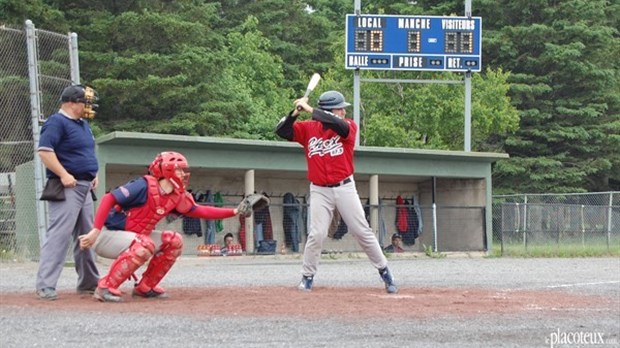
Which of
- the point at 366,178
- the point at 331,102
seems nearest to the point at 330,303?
the point at 331,102

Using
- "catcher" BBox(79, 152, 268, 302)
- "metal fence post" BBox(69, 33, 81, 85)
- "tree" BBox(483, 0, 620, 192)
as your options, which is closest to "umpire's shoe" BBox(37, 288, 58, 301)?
"catcher" BBox(79, 152, 268, 302)

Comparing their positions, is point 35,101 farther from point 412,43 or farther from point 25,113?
point 412,43

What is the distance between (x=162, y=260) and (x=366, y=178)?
1826 cm

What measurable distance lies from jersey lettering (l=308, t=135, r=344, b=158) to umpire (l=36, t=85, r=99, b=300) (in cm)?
213

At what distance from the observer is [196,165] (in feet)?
75.4

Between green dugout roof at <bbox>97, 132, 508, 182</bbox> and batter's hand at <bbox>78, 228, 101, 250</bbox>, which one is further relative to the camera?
green dugout roof at <bbox>97, 132, 508, 182</bbox>

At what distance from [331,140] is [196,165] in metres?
A: 12.4

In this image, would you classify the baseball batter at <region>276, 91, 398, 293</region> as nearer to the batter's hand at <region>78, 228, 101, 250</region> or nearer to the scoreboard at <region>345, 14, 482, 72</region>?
the batter's hand at <region>78, 228, 101, 250</region>

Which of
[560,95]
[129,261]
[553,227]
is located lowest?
[553,227]

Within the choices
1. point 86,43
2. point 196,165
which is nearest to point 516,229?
point 196,165

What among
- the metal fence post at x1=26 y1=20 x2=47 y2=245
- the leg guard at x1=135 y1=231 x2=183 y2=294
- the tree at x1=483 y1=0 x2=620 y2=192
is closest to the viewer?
the leg guard at x1=135 y1=231 x2=183 y2=294

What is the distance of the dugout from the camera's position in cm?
2300

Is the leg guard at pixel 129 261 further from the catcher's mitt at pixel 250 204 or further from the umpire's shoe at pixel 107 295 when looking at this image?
the catcher's mitt at pixel 250 204

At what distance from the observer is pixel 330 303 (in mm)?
9508
